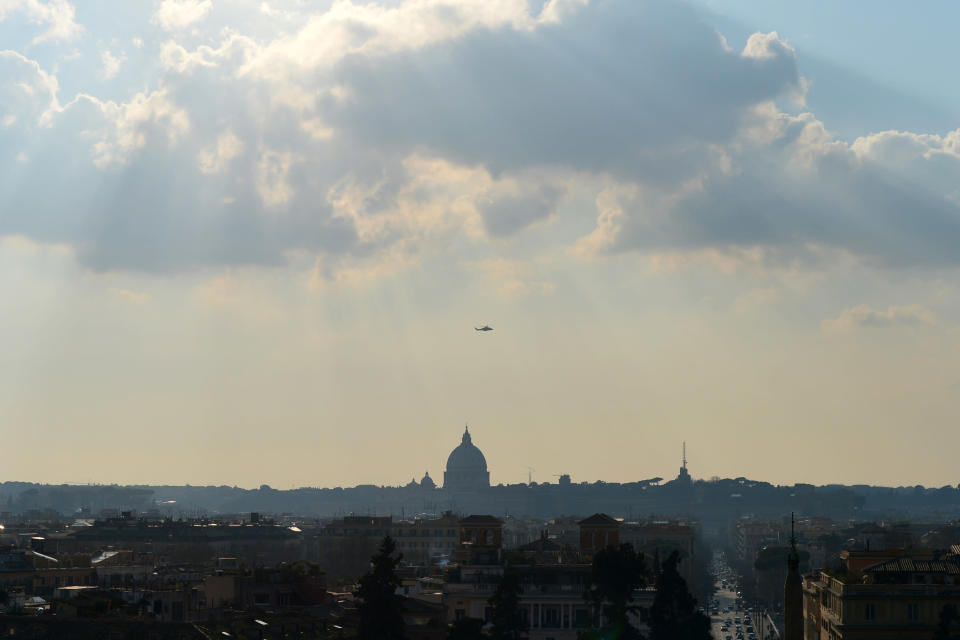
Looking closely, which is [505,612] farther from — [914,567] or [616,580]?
[914,567]

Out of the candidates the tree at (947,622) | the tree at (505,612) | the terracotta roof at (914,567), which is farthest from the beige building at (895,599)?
the tree at (505,612)

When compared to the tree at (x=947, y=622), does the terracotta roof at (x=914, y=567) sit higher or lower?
higher

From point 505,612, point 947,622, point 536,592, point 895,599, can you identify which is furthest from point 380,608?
point 536,592

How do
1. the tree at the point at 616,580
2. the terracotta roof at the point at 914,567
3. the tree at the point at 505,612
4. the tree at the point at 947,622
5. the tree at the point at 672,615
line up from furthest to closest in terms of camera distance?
the tree at the point at 616,580 → the tree at the point at 505,612 → the tree at the point at 672,615 → the terracotta roof at the point at 914,567 → the tree at the point at 947,622

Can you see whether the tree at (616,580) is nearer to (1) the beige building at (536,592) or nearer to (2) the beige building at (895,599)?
(1) the beige building at (536,592)

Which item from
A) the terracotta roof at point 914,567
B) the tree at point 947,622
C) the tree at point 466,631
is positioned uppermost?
the terracotta roof at point 914,567

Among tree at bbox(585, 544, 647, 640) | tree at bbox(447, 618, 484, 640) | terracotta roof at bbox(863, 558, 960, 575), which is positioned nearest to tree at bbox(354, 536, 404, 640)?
tree at bbox(447, 618, 484, 640)

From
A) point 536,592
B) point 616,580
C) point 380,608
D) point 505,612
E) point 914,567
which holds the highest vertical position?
point 914,567
